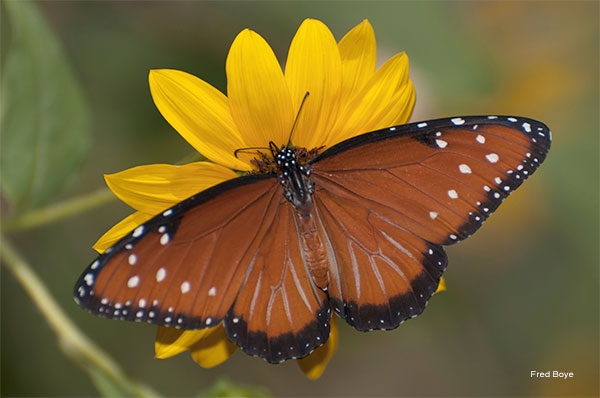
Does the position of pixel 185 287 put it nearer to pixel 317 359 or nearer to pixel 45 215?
pixel 317 359

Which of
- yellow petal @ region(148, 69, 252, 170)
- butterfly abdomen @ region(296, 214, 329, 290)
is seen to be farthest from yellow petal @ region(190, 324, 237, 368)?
yellow petal @ region(148, 69, 252, 170)

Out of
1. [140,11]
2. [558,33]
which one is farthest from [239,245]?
[558,33]

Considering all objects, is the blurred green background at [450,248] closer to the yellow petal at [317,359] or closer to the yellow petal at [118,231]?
the yellow petal at [118,231]

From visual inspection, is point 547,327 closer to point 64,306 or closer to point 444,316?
point 444,316

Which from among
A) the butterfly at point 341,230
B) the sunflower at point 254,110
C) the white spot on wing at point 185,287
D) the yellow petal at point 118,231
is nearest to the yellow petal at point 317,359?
the sunflower at point 254,110

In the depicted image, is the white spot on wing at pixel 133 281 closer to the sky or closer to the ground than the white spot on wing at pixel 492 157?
closer to the ground
